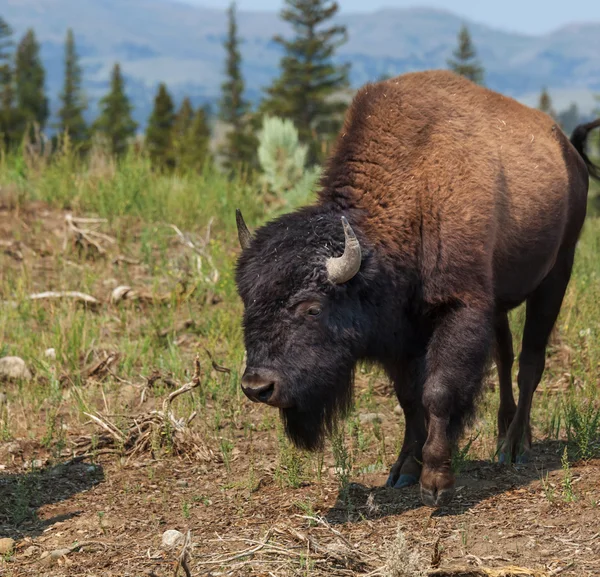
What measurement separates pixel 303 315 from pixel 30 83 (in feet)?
256

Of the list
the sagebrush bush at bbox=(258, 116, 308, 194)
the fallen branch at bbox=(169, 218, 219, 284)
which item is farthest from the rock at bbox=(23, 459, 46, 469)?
the sagebrush bush at bbox=(258, 116, 308, 194)

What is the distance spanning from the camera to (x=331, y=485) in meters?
4.71

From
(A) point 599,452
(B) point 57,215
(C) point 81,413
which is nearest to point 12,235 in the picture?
(B) point 57,215

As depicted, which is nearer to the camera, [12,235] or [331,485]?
[331,485]

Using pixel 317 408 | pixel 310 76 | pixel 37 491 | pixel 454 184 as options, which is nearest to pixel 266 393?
pixel 317 408

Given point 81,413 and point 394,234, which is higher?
point 394,234

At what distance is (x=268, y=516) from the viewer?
13.9 ft

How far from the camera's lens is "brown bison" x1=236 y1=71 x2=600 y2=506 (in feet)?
13.4

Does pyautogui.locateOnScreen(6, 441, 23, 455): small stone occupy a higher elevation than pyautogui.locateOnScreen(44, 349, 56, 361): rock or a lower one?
lower

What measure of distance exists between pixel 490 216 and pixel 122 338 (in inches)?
137

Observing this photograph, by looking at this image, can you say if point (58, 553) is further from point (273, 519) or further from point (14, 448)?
point (14, 448)

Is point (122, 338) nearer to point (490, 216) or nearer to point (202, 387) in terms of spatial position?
point (202, 387)

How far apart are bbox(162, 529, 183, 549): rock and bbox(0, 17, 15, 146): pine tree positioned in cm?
6299

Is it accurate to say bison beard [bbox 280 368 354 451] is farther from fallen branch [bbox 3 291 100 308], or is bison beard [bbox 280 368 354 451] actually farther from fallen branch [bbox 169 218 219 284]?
fallen branch [bbox 3 291 100 308]
